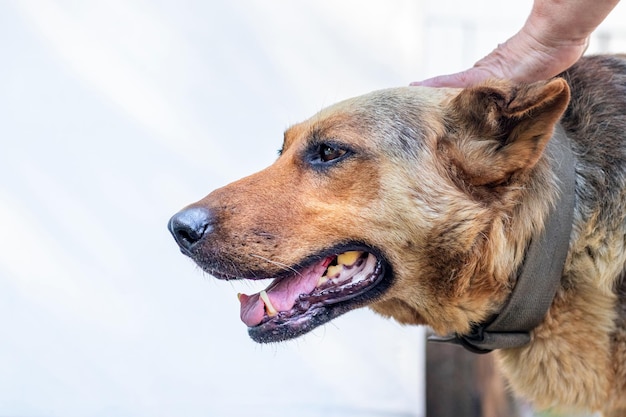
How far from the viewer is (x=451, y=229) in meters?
2.61

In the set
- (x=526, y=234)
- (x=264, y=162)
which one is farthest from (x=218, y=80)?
(x=526, y=234)

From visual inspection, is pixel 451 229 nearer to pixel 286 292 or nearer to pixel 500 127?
pixel 500 127

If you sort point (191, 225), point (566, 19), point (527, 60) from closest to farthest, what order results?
1. point (191, 225)
2. point (566, 19)
3. point (527, 60)

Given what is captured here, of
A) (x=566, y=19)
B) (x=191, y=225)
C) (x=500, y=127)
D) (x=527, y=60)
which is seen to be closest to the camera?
(x=191, y=225)

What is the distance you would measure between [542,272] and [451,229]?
0.34 m

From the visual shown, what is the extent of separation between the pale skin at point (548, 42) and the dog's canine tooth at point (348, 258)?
930 mm

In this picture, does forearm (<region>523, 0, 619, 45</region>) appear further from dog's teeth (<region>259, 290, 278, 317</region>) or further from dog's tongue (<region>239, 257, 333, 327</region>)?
dog's teeth (<region>259, 290, 278, 317</region>)

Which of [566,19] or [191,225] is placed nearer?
[191,225]

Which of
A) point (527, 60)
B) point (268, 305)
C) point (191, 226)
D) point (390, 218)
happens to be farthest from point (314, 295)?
point (527, 60)

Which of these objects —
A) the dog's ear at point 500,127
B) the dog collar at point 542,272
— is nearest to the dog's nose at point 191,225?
the dog's ear at point 500,127

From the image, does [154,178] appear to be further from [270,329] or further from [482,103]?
[482,103]

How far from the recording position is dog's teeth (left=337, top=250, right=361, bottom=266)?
8.82 feet

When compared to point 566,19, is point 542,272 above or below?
below

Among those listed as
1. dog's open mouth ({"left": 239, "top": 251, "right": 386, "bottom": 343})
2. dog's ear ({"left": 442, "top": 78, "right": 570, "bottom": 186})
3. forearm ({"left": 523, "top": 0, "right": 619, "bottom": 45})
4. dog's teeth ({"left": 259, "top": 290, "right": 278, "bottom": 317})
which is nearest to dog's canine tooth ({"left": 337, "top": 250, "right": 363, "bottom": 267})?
dog's open mouth ({"left": 239, "top": 251, "right": 386, "bottom": 343})
